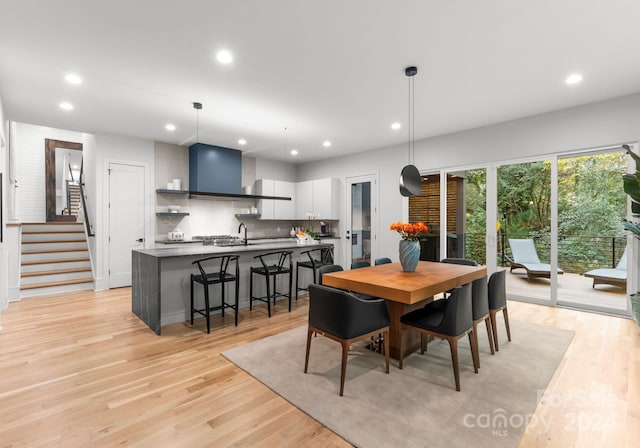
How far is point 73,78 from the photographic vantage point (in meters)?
3.52

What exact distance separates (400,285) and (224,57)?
2740 mm

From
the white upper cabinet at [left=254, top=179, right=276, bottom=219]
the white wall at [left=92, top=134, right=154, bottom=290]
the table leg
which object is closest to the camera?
the table leg

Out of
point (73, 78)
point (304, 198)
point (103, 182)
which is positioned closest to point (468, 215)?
point (304, 198)

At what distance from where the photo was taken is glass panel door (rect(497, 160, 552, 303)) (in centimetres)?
487

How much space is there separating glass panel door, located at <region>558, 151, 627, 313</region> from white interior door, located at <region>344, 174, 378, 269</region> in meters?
3.33

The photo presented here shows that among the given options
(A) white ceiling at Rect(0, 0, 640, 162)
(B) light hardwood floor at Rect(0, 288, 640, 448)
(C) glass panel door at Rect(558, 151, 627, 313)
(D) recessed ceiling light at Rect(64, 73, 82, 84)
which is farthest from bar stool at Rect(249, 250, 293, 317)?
(C) glass panel door at Rect(558, 151, 627, 313)

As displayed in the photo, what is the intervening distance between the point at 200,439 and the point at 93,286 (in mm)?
5211

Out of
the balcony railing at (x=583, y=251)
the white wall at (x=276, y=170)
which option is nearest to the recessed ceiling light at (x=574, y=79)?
the balcony railing at (x=583, y=251)

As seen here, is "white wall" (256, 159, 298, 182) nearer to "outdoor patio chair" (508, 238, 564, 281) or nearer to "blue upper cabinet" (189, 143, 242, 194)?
"blue upper cabinet" (189, 143, 242, 194)

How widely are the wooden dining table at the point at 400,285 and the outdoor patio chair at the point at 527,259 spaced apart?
2.33 meters

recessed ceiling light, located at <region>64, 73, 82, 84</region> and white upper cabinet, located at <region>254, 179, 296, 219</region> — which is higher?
recessed ceiling light, located at <region>64, 73, 82, 84</region>

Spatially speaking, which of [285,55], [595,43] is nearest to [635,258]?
[595,43]

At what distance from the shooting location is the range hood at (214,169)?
649 cm

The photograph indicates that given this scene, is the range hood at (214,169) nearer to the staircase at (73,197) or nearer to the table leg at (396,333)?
the table leg at (396,333)
